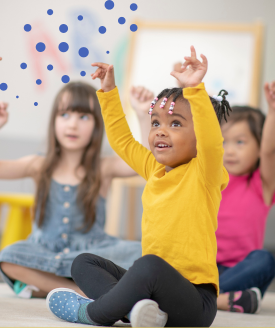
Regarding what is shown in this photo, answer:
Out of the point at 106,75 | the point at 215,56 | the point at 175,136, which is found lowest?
the point at 175,136

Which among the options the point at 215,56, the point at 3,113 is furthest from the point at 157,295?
the point at 215,56

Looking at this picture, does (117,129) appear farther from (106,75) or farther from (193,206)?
(193,206)

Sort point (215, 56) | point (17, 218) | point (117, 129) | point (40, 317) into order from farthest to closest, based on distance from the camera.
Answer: point (215, 56), point (17, 218), point (117, 129), point (40, 317)

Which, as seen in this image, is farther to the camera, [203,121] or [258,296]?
[258,296]

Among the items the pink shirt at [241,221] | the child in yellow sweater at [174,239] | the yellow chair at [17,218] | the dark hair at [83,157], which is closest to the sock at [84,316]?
the child in yellow sweater at [174,239]

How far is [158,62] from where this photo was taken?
2.16 m

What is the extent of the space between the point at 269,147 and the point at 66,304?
68 centimetres

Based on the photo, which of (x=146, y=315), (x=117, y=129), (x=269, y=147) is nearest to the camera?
(x=146, y=315)

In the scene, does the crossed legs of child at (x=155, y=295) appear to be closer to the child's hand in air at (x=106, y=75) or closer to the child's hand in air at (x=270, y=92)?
the child's hand in air at (x=106, y=75)

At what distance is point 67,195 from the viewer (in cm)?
117

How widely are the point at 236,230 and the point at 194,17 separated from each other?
1.59 m

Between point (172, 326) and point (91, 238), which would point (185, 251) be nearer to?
point (172, 326)

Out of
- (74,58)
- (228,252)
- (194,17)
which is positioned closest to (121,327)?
(228,252)

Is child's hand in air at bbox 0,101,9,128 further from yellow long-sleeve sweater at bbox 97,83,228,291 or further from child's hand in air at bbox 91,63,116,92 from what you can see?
yellow long-sleeve sweater at bbox 97,83,228,291
